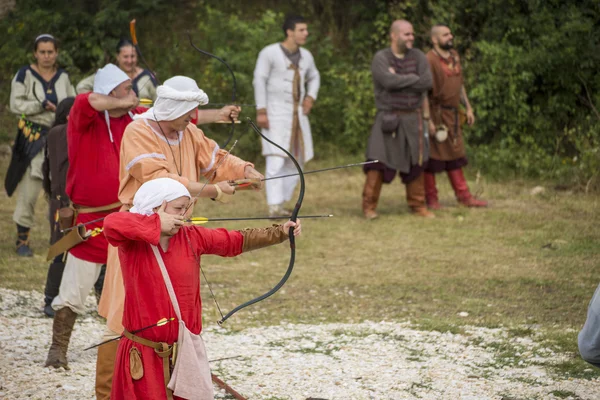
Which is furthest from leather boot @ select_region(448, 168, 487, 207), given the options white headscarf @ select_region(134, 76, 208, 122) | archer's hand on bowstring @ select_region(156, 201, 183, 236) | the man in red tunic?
archer's hand on bowstring @ select_region(156, 201, 183, 236)

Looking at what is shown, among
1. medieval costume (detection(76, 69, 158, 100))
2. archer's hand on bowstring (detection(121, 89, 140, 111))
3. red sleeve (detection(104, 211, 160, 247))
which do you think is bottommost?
red sleeve (detection(104, 211, 160, 247))

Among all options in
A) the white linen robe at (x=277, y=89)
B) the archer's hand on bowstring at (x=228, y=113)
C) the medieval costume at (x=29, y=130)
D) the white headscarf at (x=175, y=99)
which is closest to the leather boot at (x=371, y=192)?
the white linen robe at (x=277, y=89)

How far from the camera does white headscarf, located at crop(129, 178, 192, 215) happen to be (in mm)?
3639

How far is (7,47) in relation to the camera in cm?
1423

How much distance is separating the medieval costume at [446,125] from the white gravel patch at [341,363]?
4276 mm

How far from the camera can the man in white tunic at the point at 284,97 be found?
9766 millimetres

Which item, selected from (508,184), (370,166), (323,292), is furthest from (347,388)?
(508,184)

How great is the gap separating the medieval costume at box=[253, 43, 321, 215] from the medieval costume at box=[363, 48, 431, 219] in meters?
0.73

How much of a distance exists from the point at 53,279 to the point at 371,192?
14.4ft

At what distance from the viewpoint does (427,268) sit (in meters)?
7.65

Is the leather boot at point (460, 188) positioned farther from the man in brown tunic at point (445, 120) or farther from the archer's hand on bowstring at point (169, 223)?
the archer's hand on bowstring at point (169, 223)

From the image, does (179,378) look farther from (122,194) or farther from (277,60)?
(277,60)

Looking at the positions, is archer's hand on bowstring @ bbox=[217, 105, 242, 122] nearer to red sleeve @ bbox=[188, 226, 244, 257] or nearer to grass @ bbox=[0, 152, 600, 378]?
red sleeve @ bbox=[188, 226, 244, 257]

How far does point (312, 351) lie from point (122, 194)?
173cm
